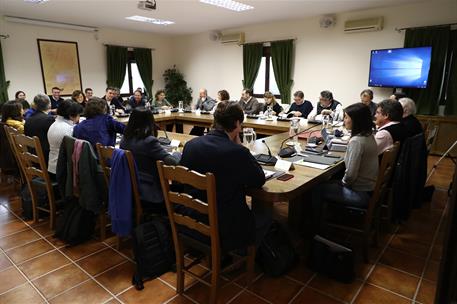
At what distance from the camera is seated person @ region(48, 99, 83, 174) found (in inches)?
101

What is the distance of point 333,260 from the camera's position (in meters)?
1.94

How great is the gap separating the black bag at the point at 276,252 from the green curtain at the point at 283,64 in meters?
5.32

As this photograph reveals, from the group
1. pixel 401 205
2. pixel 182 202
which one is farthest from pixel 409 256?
pixel 182 202

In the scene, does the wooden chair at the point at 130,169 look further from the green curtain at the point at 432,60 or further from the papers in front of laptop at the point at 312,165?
the green curtain at the point at 432,60

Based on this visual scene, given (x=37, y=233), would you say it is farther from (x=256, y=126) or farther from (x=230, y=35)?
(x=230, y=35)

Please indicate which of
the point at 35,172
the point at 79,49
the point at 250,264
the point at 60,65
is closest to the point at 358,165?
the point at 250,264

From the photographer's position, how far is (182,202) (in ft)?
5.23

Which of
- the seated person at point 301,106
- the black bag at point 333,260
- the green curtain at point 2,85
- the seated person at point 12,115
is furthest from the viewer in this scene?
the green curtain at point 2,85

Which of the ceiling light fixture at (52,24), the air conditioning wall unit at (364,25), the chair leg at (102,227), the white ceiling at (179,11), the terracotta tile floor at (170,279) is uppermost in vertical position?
the white ceiling at (179,11)

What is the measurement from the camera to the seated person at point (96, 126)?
256 cm

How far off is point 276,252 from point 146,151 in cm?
109

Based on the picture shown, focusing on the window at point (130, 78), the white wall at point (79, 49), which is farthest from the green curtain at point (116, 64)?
the window at point (130, 78)

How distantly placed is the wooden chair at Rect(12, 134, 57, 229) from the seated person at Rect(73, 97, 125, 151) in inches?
12.9

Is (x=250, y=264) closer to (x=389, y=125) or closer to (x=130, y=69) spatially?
(x=389, y=125)
